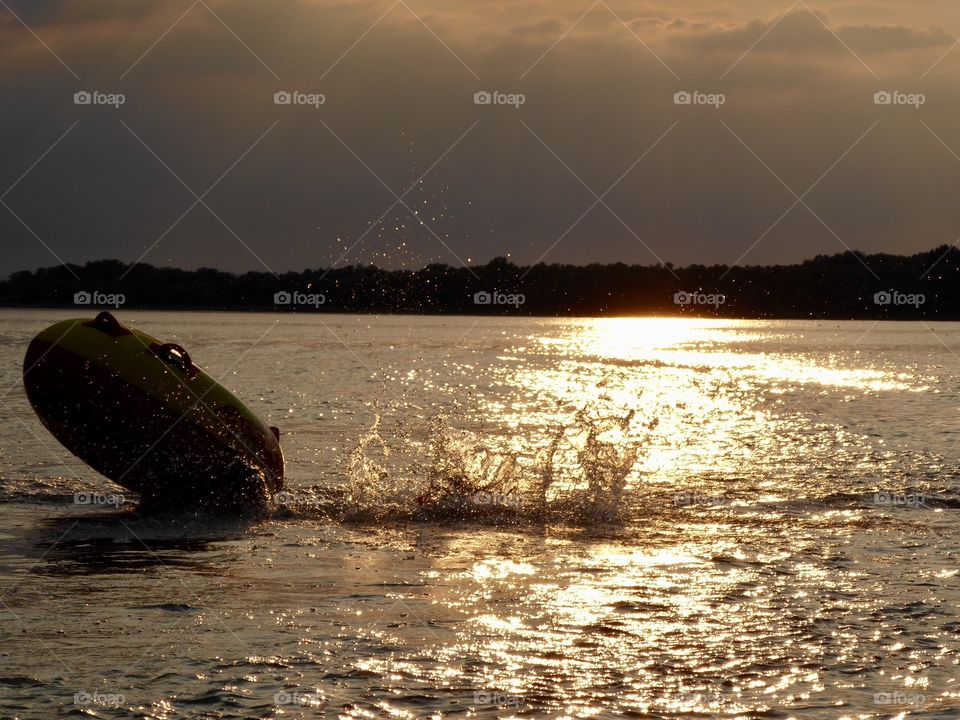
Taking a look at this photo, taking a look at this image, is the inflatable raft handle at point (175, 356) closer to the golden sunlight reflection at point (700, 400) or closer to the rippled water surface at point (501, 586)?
the rippled water surface at point (501, 586)

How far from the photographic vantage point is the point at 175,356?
621 inches

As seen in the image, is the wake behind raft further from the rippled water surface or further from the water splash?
the water splash


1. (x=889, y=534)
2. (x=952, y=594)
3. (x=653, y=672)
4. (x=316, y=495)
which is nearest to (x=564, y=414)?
(x=316, y=495)

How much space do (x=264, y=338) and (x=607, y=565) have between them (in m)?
74.9

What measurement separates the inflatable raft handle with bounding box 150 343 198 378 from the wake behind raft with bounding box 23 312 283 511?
13 millimetres

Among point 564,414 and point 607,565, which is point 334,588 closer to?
point 607,565

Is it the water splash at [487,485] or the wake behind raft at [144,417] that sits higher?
the wake behind raft at [144,417]

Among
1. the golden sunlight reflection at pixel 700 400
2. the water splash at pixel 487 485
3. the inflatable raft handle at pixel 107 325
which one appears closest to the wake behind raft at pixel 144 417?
the inflatable raft handle at pixel 107 325

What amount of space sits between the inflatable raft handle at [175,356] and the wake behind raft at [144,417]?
0.01 metres

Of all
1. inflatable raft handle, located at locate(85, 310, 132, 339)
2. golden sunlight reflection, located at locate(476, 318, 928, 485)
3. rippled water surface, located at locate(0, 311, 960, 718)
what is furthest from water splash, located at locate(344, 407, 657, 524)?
inflatable raft handle, located at locate(85, 310, 132, 339)

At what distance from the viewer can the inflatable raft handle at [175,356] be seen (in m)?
15.6

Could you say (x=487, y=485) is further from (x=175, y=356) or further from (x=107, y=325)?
(x=107, y=325)

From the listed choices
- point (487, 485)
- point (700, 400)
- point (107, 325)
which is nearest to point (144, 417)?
point (107, 325)

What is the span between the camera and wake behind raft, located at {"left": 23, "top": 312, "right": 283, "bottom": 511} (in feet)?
49.9
